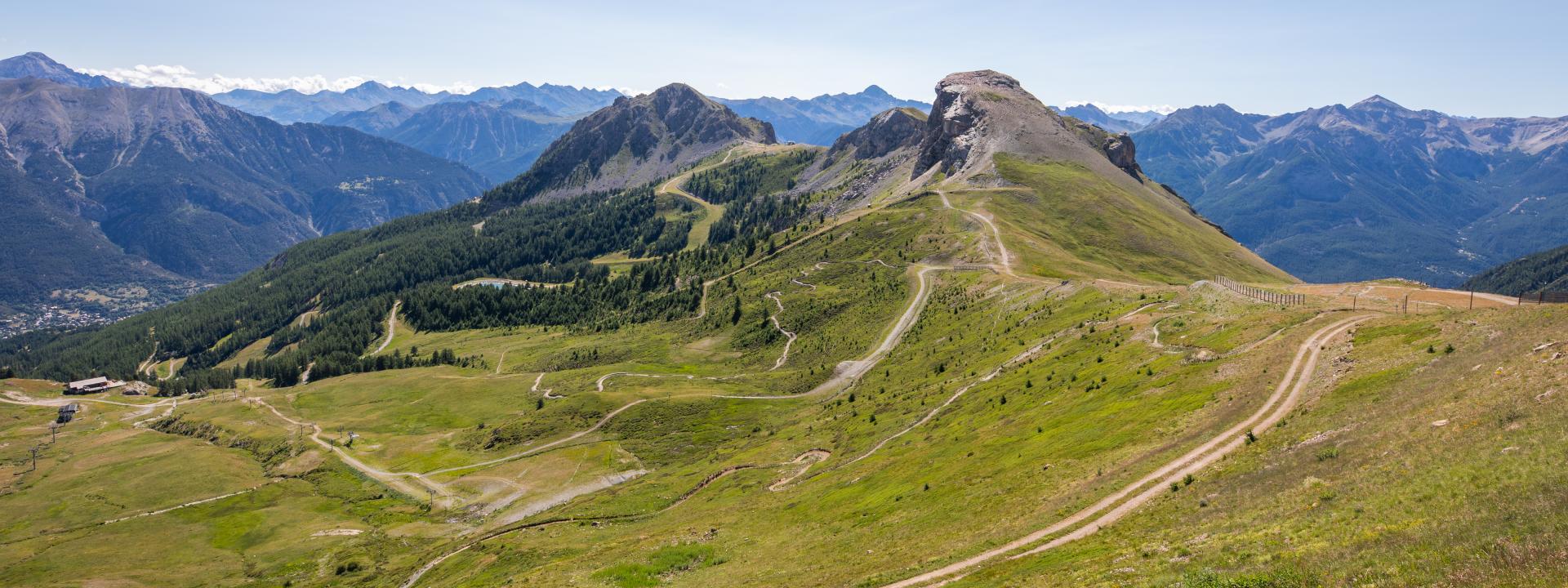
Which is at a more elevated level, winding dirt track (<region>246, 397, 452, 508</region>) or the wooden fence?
the wooden fence

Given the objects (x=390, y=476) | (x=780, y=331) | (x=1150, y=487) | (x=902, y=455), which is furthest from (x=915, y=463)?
(x=780, y=331)

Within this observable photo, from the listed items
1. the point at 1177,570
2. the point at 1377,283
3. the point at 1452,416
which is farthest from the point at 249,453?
the point at 1377,283

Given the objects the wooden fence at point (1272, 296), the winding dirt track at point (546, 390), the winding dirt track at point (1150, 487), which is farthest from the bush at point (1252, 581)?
the winding dirt track at point (546, 390)

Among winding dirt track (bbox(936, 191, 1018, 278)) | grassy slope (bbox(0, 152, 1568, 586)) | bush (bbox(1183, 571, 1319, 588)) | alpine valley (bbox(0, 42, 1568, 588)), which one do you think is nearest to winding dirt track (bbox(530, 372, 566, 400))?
alpine valley (bbox(0, 42, 1568, 588))

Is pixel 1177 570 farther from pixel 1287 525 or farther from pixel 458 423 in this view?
pixel 458 423

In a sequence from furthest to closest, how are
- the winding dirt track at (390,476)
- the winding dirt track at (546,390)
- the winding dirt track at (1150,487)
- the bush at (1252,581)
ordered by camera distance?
the winding dirt track at (546,390), the winding dirt track at (390,476), the winding dirt track at (1150,487), the bush at (1252,581)

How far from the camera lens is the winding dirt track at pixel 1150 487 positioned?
39.8m

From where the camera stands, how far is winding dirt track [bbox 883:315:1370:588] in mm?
39750

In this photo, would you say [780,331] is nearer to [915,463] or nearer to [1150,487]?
[915,463]

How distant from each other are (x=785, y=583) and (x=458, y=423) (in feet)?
331

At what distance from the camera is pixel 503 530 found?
266 ft

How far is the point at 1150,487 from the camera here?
42844 millimetres

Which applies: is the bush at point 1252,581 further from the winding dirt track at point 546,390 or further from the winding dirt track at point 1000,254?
the winding dirt track at point 1000,254

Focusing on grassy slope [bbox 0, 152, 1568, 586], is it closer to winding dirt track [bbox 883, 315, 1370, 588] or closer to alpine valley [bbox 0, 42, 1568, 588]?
alpine valley [bbox 0, 42, 1568, 588]
